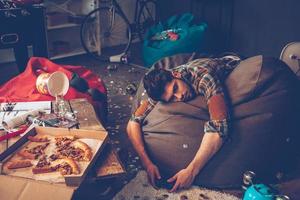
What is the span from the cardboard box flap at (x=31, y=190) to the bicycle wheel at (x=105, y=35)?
127 inches

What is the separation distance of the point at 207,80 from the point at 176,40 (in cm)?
199

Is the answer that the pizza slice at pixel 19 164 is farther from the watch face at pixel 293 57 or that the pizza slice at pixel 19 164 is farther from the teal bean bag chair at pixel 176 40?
the teal bean bag chair at pixel 176 40

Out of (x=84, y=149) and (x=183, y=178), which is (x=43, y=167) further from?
(x=183, y=178)

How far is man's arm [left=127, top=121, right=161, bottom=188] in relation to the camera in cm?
224

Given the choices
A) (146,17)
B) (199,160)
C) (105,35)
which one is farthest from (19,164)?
(146,17)

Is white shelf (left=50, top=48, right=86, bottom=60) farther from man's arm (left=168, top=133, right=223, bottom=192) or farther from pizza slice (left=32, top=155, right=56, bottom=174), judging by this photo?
pizza slice (left=32, top=155, right=56, bottom=174)

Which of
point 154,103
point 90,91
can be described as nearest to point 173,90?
point 154,103

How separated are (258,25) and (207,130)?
2422 mm

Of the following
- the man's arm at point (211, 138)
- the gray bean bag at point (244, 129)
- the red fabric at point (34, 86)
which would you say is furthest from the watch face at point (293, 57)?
the red fabric at point (34, 86)

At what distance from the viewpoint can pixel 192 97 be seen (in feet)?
7.42

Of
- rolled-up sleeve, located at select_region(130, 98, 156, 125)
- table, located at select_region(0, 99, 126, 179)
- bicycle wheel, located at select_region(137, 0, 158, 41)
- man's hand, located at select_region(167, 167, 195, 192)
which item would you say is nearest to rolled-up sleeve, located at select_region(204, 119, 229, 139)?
man's hand, located at select_region(167, 167, 195, 192)

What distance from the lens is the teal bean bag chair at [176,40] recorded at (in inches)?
161

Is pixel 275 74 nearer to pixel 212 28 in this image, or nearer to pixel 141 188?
pixel 141 188

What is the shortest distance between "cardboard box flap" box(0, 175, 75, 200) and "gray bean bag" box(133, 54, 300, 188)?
0.87 meters
